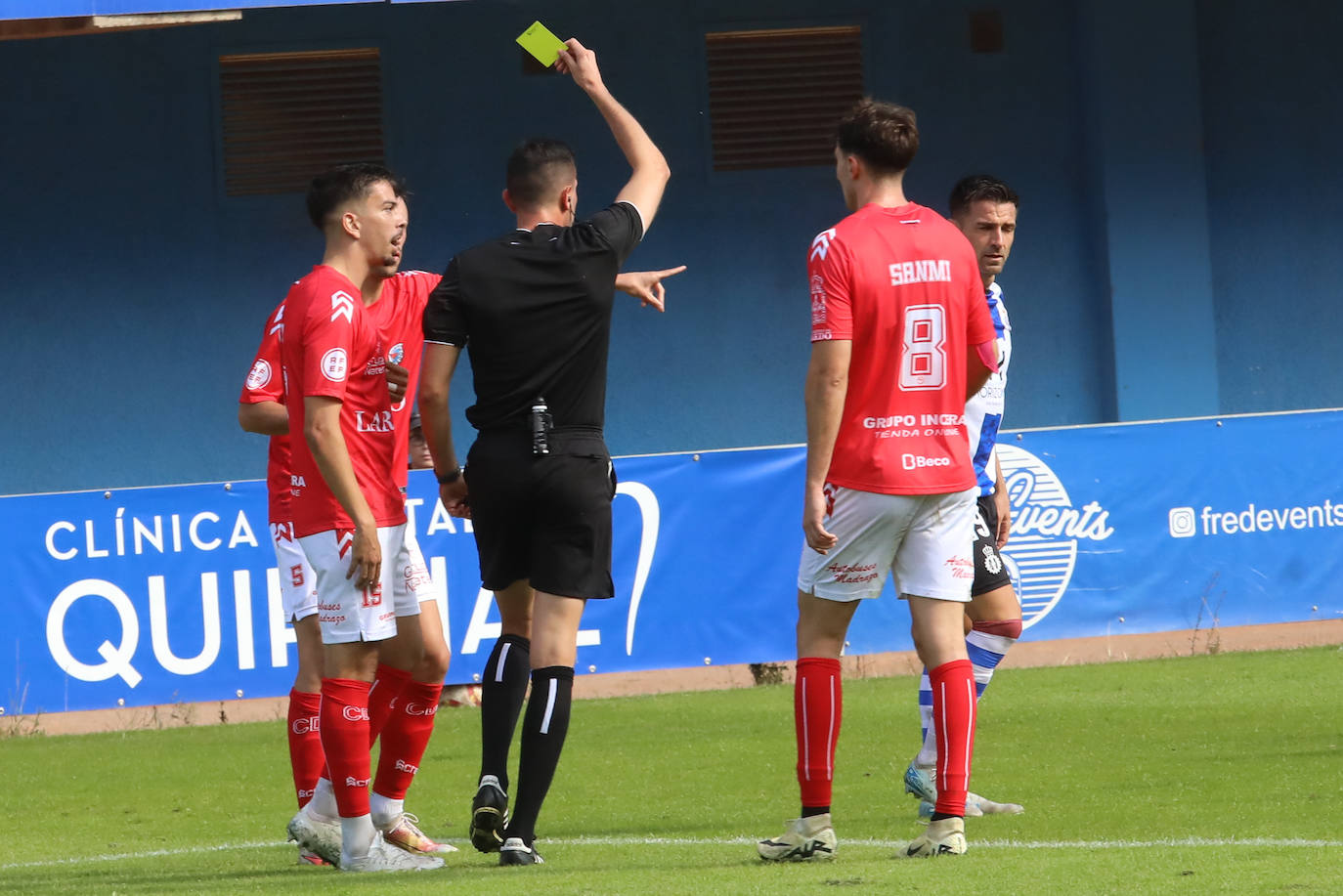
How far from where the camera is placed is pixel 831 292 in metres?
5.18

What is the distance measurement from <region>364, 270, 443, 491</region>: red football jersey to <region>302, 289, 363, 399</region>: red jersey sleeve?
334 millimetres

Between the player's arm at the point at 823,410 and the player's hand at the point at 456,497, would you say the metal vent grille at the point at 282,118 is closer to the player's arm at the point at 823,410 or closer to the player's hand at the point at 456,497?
the player's hand at the point at 456,497

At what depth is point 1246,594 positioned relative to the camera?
11.9 metres

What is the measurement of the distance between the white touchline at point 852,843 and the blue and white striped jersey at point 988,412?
5.38ft

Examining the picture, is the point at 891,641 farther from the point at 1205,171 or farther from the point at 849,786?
the point at 1205,171

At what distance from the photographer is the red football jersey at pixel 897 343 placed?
5.22 m

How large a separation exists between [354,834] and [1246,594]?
26.2 ft

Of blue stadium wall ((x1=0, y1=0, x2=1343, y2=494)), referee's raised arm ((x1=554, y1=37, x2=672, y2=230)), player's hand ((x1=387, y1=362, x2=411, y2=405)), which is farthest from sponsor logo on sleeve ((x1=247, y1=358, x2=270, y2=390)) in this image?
blue stadium wall ((x1=0, y1=0, x2=1343, y2=494))

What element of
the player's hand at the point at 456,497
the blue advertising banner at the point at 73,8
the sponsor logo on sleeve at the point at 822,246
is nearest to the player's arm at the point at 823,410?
the sponsor logo on sleeve at the point at 822,246

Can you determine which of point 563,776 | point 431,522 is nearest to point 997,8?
point 431,522

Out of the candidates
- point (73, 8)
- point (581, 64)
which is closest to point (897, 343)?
point (581, 64)

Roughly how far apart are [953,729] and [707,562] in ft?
20.6

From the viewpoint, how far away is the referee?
550 centimetres

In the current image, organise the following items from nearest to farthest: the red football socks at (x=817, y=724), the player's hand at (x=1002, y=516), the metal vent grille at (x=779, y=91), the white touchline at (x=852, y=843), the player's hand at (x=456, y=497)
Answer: the red football socks at (x=817, y=724) → the white touchline at (x=852, y=843) → the player's hand at (x=456, y=497) → the player's hand at (x=1002, y=516) → the metal vent grille at (x=779, y=91)
